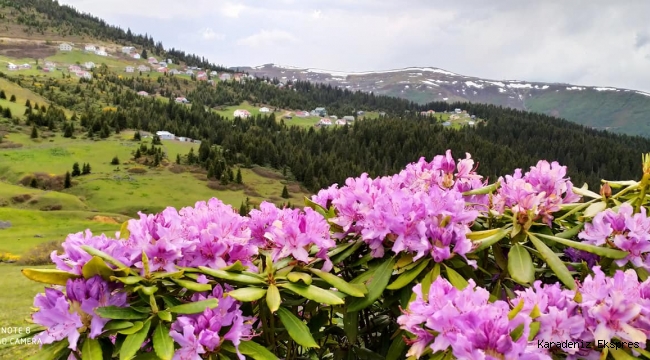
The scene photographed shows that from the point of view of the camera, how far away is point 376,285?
6.24ft

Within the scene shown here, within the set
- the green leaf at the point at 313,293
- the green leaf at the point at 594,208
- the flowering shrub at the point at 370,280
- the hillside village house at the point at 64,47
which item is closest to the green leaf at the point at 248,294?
the flowering shrub at the point at 370,280

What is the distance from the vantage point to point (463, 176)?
271 centimetres

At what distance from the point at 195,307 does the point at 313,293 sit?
1.46 ft

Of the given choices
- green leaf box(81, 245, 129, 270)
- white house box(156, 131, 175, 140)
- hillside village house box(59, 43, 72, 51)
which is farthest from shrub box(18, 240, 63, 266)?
hillside village house box(59, 43, 72, 51)

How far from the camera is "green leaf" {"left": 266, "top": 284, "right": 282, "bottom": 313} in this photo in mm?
1639

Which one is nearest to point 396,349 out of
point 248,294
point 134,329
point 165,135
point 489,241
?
point 489,241

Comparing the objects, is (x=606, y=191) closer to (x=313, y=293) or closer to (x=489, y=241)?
(x=489, y=241)

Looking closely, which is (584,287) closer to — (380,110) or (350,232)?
(350,232)

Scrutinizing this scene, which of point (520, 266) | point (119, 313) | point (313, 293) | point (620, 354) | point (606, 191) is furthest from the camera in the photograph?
point (606, 191)

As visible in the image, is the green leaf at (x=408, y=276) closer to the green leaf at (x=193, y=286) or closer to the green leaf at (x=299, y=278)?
the green leaf at (x=299, y=278)

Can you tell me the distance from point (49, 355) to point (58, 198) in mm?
47913

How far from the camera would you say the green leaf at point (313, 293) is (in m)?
1.71

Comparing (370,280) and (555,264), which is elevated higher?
(555,264)

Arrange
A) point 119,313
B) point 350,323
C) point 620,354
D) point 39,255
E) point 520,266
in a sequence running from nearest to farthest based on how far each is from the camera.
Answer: point 620,354 → point 119,313 → point 520,266 → point 350,323 → point 39,255
